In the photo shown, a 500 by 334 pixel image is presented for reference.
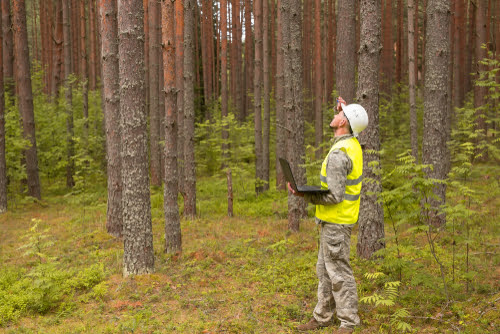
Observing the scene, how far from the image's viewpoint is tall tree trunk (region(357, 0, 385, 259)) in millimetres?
6695

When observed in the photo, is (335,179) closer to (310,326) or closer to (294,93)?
(310,326)

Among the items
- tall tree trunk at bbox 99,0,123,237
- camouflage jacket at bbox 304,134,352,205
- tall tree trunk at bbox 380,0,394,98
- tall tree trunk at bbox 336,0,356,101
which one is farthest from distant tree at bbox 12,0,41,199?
tall tree trunk at bbox 380,0,394,98

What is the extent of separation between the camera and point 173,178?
8.04m

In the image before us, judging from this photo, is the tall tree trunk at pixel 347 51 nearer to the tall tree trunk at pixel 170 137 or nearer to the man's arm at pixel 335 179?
the tall tree trunk at pixel 170 137

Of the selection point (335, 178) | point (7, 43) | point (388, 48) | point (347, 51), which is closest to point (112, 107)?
point (347, 51)

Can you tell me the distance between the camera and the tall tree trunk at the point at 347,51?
10.4m

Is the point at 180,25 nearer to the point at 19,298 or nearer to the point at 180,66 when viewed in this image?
the point at 180,66

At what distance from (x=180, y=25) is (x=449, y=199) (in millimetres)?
8903

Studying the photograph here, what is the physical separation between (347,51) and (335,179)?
276 inches

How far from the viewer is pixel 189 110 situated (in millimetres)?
10906

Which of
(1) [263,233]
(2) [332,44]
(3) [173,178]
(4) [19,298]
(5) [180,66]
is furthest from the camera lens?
(2) [332,44]

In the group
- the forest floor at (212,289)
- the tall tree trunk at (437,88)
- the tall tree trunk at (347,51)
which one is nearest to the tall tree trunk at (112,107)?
the forest floor at (212,289)

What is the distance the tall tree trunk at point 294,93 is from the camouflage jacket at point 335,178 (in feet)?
14.7

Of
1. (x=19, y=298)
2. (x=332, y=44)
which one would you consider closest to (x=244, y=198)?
(x=19, y=298)
